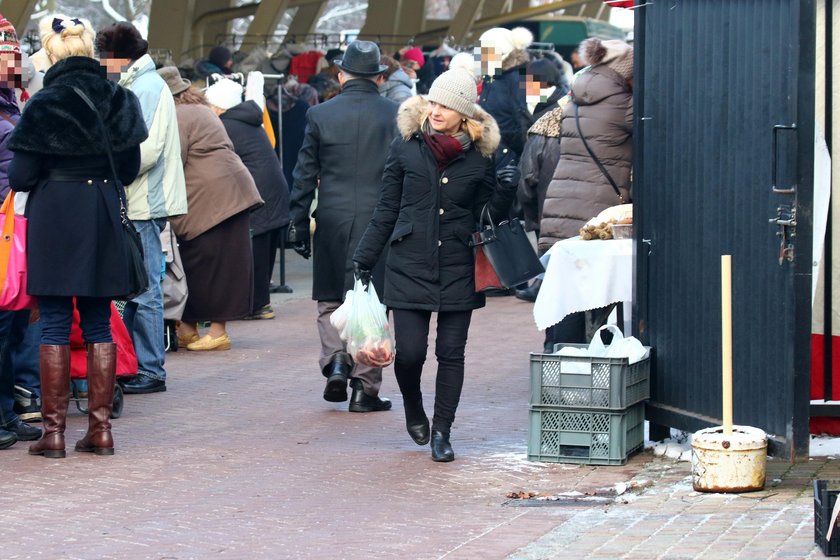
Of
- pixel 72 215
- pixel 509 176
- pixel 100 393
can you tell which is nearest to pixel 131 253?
pixel 72 215

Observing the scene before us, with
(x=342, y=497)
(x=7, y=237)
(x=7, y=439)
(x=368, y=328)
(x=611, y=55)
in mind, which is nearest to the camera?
(x=342, y=497)

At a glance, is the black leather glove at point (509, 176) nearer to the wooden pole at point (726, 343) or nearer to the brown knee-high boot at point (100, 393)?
the wooden pole at point (726, 343)

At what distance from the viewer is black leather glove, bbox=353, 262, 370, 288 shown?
7.20m

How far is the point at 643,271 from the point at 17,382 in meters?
3.35

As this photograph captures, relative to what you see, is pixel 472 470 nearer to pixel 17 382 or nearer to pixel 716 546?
pixel 716 546

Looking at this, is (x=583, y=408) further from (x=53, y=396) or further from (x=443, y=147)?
(x=53, y=396)

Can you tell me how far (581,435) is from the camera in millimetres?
6938

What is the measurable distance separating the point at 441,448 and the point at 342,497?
844mm

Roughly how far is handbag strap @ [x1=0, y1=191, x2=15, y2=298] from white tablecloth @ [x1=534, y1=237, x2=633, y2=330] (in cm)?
255

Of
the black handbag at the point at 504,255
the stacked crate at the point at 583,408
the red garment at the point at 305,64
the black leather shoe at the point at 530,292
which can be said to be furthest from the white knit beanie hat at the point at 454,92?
the red garment at the point at 305,64

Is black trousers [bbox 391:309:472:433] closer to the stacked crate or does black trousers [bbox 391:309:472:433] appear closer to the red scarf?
the stacked crate

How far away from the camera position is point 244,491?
6.55 m

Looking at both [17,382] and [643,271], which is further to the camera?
[17,382]

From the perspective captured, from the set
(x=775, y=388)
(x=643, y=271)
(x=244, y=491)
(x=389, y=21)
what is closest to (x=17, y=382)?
(x=244, y=491)
